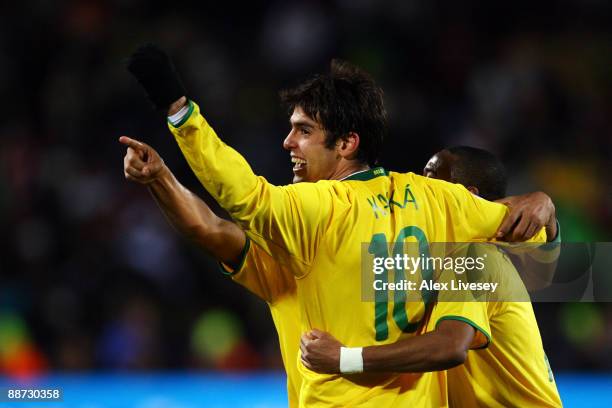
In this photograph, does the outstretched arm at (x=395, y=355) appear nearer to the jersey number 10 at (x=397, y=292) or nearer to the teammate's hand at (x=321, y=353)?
the teammate's hand at (x=321, y=353)

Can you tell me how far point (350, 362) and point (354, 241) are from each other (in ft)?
1.32

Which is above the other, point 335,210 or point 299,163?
point 299,163

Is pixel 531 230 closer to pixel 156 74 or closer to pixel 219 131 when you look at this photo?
pixel 156 74

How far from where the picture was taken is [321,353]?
3061 millimetres

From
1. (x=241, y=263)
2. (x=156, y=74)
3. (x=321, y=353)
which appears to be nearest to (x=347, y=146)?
(x=241, y=263)

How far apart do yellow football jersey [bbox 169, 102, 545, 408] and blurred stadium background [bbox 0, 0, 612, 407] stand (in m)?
3.71

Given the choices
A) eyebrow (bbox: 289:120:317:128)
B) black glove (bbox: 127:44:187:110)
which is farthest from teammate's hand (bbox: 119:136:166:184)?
eyebrow (bbox: 289:120:317:128)

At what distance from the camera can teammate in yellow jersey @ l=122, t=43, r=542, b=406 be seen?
2785 millimetres

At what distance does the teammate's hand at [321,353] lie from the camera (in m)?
3.05

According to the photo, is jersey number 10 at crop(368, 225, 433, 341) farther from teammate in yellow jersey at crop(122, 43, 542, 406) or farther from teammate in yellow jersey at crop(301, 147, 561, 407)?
teammate in yellow jersey at crop(301, 147, 561, 407)

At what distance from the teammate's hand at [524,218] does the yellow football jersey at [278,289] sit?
0.81 meters

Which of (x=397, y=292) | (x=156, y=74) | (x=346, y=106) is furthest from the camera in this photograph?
(x=346, y=106)

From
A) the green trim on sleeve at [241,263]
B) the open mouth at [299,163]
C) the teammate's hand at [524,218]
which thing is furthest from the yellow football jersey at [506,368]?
the green trim on sleeve at [241,263]

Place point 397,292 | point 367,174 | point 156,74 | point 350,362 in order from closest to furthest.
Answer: point 156,74, point 350,362, point 397,292, point 367,174
